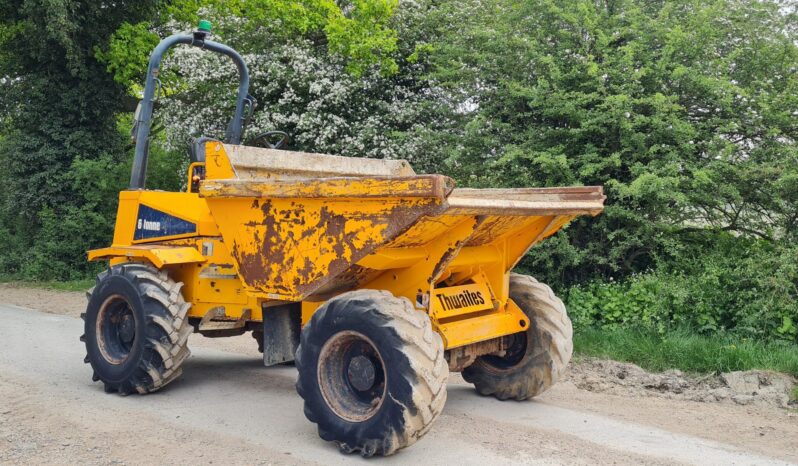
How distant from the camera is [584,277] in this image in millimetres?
9250

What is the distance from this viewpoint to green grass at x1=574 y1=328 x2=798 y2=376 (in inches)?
262

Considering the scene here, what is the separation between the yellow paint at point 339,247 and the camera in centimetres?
430

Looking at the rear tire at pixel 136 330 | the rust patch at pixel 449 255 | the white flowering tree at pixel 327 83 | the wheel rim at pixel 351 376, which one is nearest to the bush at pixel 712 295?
the rust patch at pixel 449 255

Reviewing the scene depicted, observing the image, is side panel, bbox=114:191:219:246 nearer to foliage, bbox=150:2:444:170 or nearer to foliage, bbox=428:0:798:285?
foliage, bbox=428:0:798:285

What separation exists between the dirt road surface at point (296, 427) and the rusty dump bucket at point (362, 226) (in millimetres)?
1003

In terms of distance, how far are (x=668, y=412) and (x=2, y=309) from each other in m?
9.82

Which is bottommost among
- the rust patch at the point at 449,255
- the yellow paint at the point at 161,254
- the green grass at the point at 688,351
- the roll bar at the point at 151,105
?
the green grass at the point at 688,351

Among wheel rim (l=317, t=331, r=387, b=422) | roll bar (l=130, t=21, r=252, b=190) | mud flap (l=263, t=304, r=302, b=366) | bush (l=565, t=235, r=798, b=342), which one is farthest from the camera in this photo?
bush (l=565, t=235, r=798, b=342)

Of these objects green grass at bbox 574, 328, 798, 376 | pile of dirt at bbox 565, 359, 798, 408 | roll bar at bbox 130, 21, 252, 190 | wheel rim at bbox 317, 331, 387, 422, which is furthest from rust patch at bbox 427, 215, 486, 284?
green grass at bbox 574, 328, 798, 376

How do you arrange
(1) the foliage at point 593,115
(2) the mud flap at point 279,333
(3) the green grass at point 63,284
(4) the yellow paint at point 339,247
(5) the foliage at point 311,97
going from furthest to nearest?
1. (3) the green grass at point 63,284
2. (5) the foliage at point 311,97
3. (1) the foliage at point 593,115
4. (2) the mud flap at point 279,333
5. (4) the yellow paint at point 339,247

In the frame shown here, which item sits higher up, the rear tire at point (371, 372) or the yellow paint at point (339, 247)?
the yellow paint at point (339, 247)

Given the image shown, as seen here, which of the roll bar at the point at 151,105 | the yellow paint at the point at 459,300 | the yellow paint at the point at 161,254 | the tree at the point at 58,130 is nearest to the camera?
the yellow paint at the point at 459,300

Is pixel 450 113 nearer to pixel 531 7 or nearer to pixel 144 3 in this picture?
pixel 531 7

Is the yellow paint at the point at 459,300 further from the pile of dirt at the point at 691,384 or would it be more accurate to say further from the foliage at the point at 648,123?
the foliage at the point at 648,123
